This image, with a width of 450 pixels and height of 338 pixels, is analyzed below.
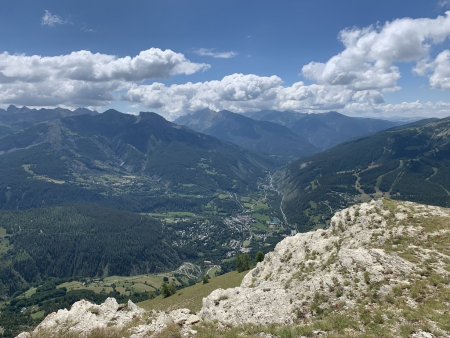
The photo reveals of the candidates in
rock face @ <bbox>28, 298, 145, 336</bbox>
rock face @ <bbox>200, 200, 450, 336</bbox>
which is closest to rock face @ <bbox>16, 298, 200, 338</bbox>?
rock face @ <bbox>28, 298, 145, 336</bbox>

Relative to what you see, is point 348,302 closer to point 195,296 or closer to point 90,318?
point 90,318

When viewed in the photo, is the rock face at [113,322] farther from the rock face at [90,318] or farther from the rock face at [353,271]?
the rock face at [353,271]

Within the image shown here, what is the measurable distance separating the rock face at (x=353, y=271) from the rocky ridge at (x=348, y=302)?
11cm

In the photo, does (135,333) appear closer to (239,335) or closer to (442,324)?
(239,335)

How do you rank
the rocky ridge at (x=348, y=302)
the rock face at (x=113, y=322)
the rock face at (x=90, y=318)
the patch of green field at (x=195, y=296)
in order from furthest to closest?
the patch of green field at (x=195, y=296) → the rock face at (x=90, y=318) → the rock face at (x=113, y=322) → the rocky ridge at (x=348, y=302)

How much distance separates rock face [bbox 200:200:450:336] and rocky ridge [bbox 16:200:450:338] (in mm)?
106

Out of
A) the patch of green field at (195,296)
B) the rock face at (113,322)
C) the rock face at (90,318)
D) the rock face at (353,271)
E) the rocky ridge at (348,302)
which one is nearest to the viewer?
the rocky ridge at (348,302)

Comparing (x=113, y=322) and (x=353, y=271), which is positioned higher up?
(x=353, y=271)

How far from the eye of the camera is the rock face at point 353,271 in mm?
37125

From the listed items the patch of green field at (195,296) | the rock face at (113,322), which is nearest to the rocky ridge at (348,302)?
the rock face at (113,322)

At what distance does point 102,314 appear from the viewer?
128ft

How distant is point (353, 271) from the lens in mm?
40625

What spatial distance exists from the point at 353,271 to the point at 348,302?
5202mm

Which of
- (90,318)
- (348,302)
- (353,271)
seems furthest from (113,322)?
(353,271)
